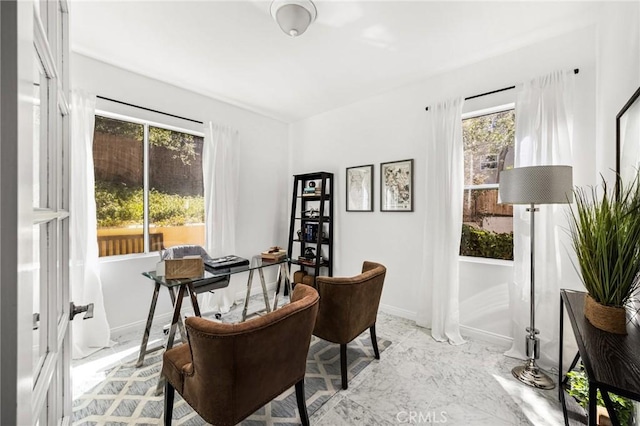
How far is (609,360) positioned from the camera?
1031 millimetres

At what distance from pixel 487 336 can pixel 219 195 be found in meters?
3.31

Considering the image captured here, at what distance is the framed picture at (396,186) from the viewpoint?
10.4 feet

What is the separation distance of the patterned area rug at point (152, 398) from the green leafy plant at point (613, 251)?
1.65 m

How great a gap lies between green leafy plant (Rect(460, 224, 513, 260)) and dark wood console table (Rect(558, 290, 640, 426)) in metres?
1.32

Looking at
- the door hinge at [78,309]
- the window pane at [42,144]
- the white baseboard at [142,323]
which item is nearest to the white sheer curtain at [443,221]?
the white baseboard at [142,323]

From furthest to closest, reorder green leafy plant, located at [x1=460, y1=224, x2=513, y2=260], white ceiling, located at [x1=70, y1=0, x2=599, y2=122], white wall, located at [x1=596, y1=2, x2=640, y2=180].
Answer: green leafy plant, located at [x1=460, y1=224, x2=513, y2=260], white ceiling, located at [x1=70, y1=0, x2=599, y2=122], white wall, located at [x1=596, y1=2, x2=640, y2=180]

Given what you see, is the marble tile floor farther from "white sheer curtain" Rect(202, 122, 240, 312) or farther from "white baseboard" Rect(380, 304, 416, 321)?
"white sheer curtain" Rect(202, 122, 240, 312)

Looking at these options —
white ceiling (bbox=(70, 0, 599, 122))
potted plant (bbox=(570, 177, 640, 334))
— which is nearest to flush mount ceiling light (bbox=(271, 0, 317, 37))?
white ceiling (bbox=(70, 0, 599, 122))

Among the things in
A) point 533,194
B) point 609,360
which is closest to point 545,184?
point 533,194

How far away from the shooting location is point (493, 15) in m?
2.08

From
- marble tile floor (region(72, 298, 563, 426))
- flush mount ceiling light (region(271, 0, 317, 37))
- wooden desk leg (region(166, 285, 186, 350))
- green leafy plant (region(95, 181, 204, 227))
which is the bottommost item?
marble tile floor (region(72, 298, 563, 426))

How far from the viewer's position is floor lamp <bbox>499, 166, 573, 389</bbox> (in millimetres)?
1890

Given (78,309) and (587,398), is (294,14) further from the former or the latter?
(587,398)

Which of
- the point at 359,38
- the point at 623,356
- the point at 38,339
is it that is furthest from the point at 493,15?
the point at 38,339
